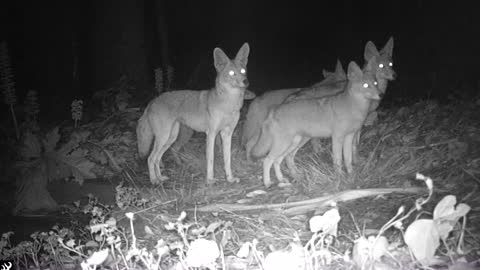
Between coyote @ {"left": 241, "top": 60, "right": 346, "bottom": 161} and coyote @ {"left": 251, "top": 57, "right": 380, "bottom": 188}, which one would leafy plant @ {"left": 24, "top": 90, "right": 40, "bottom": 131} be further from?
coyote @ {"left": 251, "top": 57, "right": 380, "bottom": 188}

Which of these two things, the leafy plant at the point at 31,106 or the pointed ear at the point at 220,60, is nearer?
the pointed ear at the point at 220,60

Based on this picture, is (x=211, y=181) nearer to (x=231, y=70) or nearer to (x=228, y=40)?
(x=231, y=70)

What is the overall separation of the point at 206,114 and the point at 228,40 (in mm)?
8905

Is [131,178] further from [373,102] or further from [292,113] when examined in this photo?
[373,102]

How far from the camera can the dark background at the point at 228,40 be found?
42.2 ft

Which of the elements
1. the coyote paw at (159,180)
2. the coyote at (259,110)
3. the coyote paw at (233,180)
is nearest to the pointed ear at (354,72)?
the coyote at (259,110)

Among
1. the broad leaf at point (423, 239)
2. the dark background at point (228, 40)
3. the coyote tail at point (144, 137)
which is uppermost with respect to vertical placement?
the dark background at point (228, 40)

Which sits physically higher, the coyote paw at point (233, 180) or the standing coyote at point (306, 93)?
the standing coyote at point (306, 93)

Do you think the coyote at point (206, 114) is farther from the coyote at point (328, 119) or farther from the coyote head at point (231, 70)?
the coyote at point (328, 119)

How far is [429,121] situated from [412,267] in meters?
4.57

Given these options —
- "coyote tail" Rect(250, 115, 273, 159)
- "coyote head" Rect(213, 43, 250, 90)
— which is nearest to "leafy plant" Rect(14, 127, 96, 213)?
"coyote head" Rect(213, 43, 250, 90)

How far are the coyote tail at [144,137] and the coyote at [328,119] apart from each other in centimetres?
210

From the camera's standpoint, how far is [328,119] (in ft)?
25.6

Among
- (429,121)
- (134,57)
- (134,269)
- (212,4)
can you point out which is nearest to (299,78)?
(212,4)
